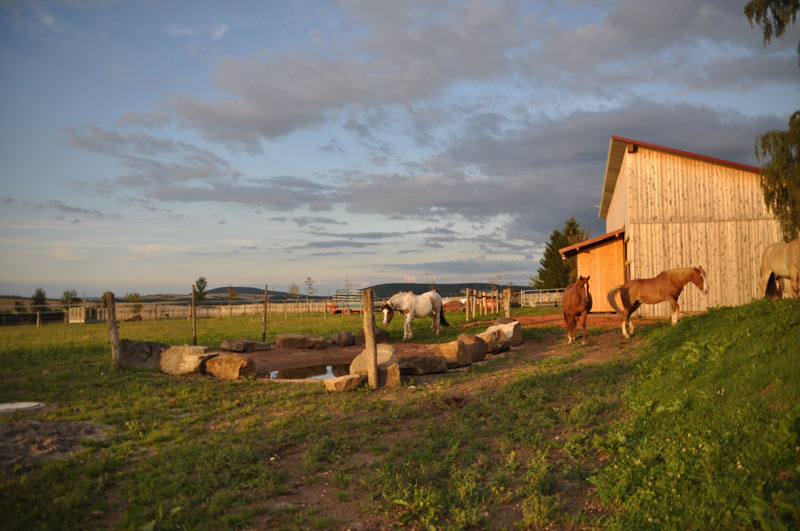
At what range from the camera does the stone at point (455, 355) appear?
12.8 meters

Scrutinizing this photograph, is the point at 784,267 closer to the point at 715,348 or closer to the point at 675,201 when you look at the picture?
the point at 715,348

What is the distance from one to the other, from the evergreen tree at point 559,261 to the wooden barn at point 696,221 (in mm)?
25302

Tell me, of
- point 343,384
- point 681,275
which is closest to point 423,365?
point 343,384

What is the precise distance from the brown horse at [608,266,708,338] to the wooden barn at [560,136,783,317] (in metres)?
6.64

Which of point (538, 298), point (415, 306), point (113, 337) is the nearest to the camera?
point (113, 337)

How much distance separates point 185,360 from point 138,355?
160cm

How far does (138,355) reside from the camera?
42.2ft

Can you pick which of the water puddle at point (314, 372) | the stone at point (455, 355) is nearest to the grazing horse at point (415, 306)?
the water puddle at point (314, 372)

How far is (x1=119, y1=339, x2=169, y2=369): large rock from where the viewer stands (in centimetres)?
1266

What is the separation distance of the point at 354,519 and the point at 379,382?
5.93 m

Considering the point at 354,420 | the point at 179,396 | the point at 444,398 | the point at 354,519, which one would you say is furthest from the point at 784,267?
the point at 179,396

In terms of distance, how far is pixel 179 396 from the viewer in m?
9.91

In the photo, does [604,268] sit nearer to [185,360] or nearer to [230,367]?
[230,367]

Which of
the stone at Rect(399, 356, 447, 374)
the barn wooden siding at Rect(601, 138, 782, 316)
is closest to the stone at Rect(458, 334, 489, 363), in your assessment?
the stone at Rect(399, 356, 447, 374)
